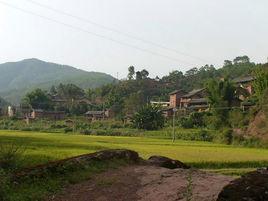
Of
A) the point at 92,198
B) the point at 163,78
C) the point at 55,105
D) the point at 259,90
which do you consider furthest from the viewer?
the point at 163,78

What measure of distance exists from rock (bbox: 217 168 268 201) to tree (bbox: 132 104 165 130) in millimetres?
79603

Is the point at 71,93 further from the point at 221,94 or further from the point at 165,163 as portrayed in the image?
the point at 165,163

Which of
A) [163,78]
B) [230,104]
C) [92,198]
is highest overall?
[163,78]

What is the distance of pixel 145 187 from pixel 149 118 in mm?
76327

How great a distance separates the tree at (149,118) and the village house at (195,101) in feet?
60.4

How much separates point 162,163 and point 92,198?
6885 millimetres

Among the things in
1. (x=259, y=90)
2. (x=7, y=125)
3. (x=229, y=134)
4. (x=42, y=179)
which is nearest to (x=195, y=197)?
(x=42, y=179)

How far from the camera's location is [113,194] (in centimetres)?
1418

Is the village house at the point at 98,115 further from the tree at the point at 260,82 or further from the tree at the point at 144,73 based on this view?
the tree at the point at 260,82

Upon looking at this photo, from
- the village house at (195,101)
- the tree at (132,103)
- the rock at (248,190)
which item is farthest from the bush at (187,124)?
the rock at (248,190)

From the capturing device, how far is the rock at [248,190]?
9508 mm

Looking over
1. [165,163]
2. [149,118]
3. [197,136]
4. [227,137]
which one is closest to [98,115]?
[149,118]

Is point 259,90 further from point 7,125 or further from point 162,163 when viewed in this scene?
point 162,163

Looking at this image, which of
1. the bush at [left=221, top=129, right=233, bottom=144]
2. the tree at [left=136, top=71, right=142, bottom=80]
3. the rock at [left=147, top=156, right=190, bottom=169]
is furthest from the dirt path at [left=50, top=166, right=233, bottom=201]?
the tree at [left=136, top=71, right=142, bottom=80]
